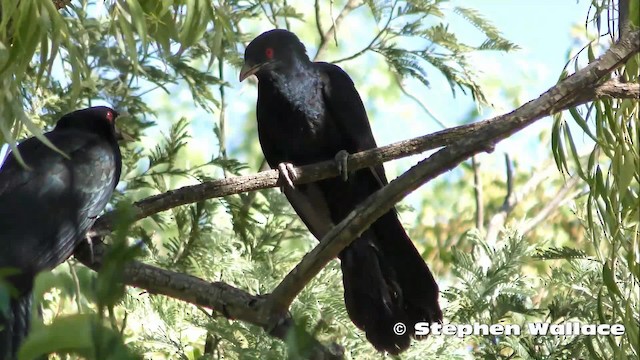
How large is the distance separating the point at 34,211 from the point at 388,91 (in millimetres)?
7494

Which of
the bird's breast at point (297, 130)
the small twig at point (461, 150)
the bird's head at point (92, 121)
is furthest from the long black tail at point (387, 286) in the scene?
the bird's head at point (92, 121)

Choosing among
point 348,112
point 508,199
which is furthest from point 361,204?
point 508,199

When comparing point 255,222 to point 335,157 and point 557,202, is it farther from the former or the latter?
point 557,202

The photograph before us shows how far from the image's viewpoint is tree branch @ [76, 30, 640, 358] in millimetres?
2807

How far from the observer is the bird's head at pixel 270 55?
15.6 ft

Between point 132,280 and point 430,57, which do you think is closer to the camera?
point 132,280

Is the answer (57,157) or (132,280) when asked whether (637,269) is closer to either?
(132,280)

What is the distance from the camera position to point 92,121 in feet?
15.5

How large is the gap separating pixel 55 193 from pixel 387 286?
1500mm

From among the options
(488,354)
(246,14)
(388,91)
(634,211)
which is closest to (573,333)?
(488,354)

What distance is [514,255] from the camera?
408 cm

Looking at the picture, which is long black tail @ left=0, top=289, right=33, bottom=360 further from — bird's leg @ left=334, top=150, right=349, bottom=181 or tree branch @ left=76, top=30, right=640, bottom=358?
bird's leg @ left=334, top=150, right=349, bottom=181

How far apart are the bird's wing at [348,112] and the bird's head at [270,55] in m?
0.18

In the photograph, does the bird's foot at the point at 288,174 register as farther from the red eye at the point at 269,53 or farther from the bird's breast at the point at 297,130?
the red eye at the point at 269,53
